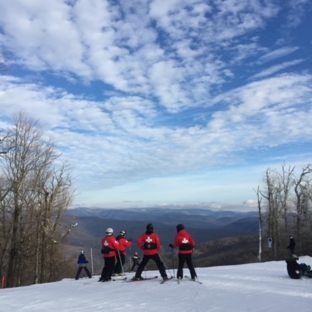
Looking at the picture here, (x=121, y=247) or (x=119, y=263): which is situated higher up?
(x=121, y=247)

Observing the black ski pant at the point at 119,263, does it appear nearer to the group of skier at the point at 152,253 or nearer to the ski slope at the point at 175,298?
the group of skier at the point at 152,253

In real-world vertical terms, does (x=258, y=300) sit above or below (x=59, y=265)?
above

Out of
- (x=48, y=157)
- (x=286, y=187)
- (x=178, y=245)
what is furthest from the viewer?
(x=286, y=187)

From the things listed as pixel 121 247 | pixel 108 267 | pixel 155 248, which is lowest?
pixel 108 267

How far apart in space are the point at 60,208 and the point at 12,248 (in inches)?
329

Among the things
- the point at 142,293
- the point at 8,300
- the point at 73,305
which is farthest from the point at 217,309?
the point at 8,300

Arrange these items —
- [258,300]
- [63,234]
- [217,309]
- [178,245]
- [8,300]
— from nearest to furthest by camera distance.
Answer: [217,309]
[258,300]
[8,300]
[178,245]
[63,234]

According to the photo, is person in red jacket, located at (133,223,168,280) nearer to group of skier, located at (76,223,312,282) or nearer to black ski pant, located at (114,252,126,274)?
group of skier, located at (76,223,312,282)

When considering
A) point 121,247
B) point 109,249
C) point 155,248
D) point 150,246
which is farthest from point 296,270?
point 109,249

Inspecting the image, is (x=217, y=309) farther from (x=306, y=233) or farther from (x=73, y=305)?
(x=306, y=233)

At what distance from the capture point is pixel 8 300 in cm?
955

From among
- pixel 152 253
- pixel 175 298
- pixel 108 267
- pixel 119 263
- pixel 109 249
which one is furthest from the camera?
pixel 119 263

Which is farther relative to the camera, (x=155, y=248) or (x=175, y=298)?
(x=155, y=248)

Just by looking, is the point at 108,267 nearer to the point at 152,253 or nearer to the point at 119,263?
the point at 119,263
